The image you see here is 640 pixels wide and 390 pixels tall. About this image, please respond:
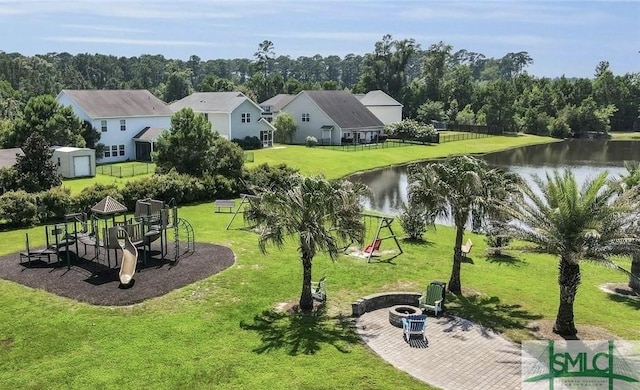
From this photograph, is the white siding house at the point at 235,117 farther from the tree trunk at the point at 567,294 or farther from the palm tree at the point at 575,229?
the tree trunk at the point at 567,294

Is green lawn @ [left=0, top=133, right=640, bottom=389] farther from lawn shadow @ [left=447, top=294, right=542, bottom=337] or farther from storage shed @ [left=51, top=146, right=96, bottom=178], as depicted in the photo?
storage shed @ [left=51, top=146, right=96, bottom=178]

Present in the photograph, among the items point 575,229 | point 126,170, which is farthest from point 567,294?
point 126,170

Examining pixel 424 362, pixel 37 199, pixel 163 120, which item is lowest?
pixel 424 362

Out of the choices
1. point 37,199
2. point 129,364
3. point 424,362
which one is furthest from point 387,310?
point 37,199

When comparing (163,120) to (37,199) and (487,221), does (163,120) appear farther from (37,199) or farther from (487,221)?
(487,221)

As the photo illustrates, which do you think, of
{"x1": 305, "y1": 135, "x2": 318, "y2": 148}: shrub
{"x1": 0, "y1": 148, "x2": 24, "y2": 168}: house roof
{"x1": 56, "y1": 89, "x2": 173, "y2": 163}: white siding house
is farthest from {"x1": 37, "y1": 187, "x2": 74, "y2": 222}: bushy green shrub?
{"x1": 305, "y1": 135, "x2": 318, "y2": 148}: shrub

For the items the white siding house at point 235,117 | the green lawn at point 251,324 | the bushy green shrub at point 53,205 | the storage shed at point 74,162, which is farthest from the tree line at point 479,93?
the green lawn at point 251,324

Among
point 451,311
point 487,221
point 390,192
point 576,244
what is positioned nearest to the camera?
point 576,244
